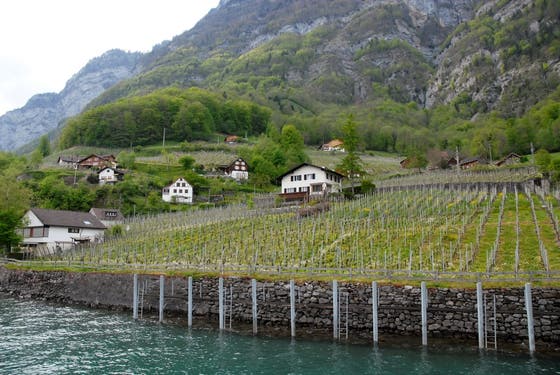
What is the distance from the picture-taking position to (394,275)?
30281 millimetres

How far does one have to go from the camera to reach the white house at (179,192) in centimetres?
9731

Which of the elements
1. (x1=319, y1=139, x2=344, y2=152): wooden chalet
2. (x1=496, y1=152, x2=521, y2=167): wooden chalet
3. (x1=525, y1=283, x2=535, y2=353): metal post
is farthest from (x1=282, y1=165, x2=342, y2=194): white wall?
(x1=319, y1=139, x2=344, y2=152): wooden chalet

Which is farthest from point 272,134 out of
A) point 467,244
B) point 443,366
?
point 443,366

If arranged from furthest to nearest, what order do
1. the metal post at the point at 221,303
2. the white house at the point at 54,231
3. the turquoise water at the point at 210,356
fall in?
the white house at the point at 54,231 < the metal post at the point at 221,303 < the turquoise water at the point at 210,356

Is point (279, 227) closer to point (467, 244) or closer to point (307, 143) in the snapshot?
point (467, 244)

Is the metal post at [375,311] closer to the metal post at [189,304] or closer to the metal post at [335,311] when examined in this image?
the metal post at [335,311]

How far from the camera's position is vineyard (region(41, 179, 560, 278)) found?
117 feet

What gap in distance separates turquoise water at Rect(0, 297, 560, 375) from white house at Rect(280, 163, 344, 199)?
154ft

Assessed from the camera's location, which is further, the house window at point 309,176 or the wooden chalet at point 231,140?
the wooden chalet at point 231,140

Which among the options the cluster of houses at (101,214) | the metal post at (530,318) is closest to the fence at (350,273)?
the metal post at (530,318)

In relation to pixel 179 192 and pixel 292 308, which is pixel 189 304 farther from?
pixel 179 192

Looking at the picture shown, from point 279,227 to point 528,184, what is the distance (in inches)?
1439

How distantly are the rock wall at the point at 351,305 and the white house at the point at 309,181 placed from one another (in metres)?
40.3

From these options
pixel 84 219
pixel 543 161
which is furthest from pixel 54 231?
pixel 543 161
